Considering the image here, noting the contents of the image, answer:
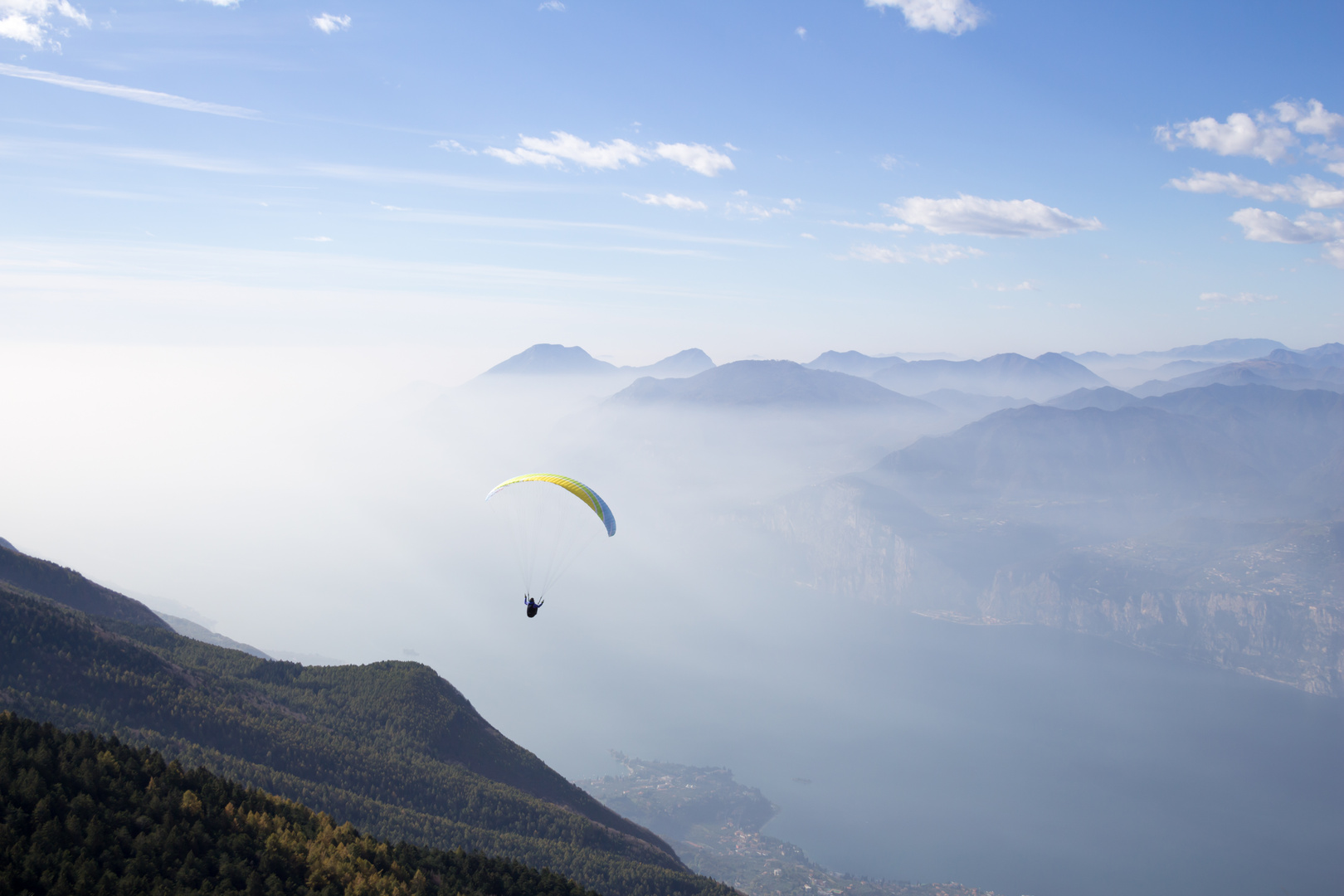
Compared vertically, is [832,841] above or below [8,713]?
below

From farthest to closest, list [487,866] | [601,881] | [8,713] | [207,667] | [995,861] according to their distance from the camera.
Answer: [995,861]
[207,667]
[601,881]
[487,866]
[8,713]

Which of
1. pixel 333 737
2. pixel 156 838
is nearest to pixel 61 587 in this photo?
pixel 333 737

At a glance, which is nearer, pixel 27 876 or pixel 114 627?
pixel 27 876

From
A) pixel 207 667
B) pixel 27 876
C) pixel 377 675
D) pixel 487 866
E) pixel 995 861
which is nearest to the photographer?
pixel 27 876

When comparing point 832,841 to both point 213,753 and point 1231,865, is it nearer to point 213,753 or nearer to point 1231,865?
point 1231,865

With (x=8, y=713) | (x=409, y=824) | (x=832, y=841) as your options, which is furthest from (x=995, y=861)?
(x=8, y=713)

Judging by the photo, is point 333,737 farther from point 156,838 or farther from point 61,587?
point 61,587

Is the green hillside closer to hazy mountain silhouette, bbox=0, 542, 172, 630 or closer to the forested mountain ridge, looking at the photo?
the forested mountain ridge
